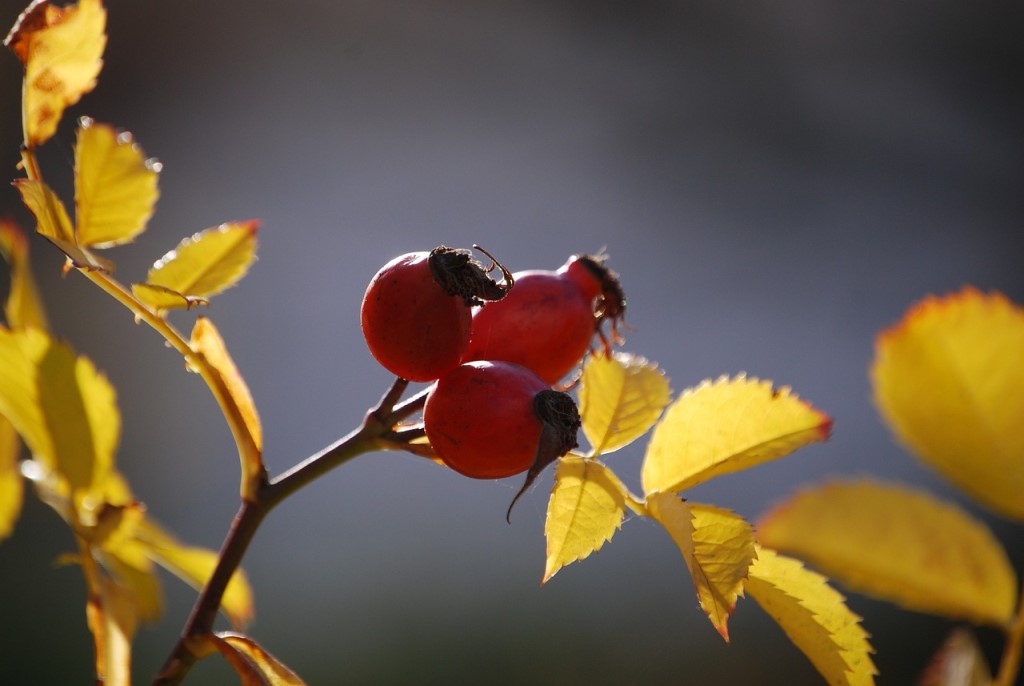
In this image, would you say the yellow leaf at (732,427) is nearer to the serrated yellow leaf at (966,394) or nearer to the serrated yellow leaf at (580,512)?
the serrated yellow leaf at (580,512)

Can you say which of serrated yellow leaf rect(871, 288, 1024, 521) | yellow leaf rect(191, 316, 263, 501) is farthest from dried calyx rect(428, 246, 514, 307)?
serrated yellow leaf rect(871, 288, 1024, 521)

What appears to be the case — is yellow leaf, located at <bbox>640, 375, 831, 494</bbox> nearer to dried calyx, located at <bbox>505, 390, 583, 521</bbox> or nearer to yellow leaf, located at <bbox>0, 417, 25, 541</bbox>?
dried calyx, located at <bbox>505, 390, 583, 521</bbox>

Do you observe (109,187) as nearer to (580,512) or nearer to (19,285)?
(19,285)

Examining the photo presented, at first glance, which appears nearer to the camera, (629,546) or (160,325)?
(160,325)

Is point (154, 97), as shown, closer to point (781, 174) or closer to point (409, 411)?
point (781, 174)

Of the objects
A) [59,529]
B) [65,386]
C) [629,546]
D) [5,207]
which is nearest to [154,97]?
[5,207]

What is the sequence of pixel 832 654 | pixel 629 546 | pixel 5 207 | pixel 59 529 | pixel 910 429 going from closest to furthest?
pixel 910 429 < pixel 832 654 < pixel 59 529 < pixel 629 546 < pixel 5 207

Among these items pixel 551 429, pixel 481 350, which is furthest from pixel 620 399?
pixel 481 350
